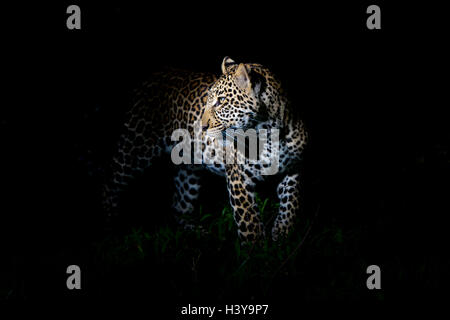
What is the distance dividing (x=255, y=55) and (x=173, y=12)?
1.12m

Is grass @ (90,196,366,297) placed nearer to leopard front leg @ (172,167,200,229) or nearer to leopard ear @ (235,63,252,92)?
leopard front leg @ (172,167,200,229)

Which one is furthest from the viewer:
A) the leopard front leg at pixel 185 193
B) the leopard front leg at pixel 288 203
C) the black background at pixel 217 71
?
the leopard front leg at pixel 185 193

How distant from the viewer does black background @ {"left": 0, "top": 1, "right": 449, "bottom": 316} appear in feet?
18.7

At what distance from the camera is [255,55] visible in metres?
6.72

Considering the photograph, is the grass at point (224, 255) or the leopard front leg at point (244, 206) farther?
the leopard front leg at point (244, 206)

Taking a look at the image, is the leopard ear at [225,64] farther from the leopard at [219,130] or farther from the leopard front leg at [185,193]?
the leopard front leg at [185,193]

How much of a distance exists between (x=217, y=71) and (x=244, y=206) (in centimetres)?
241

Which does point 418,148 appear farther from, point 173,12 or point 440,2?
point 173,12

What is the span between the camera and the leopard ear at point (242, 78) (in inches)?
187

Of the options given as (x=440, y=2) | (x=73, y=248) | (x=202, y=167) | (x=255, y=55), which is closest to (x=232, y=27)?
(x=255, y=55)

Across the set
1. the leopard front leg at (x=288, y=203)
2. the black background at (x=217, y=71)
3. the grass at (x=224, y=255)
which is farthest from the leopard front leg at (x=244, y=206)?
the black background at (x=217, y=71)

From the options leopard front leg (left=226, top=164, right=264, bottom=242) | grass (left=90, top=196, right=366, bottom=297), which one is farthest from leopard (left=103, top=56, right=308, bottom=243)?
grass (left=90, top=196, right=366, bottom=297)

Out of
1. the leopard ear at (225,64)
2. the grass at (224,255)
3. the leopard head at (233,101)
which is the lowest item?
the grass at (224,255)

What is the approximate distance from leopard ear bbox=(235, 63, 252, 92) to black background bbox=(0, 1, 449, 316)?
33.5 inches
